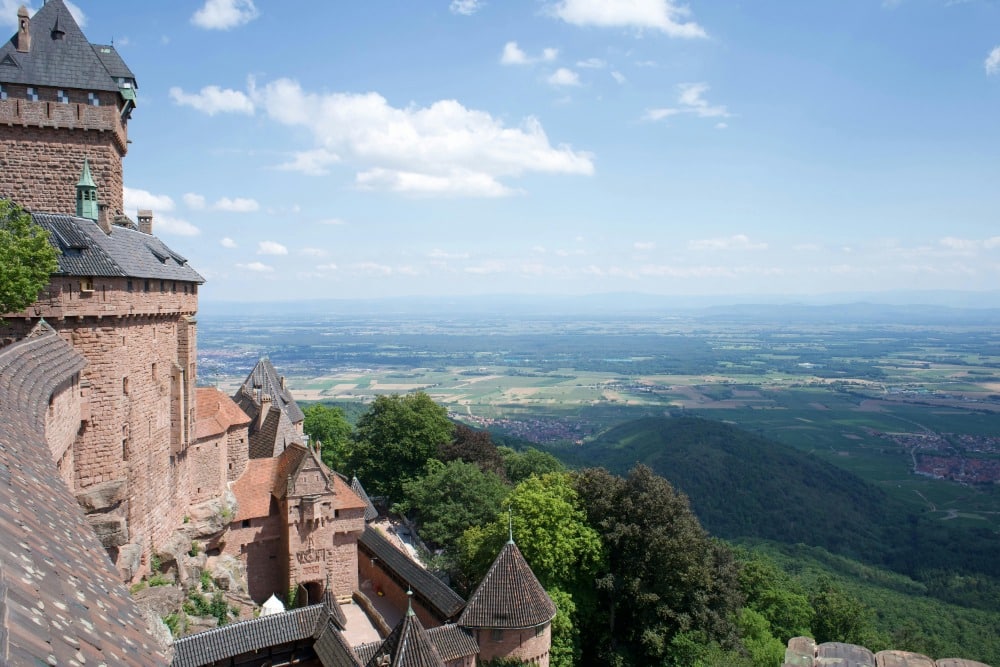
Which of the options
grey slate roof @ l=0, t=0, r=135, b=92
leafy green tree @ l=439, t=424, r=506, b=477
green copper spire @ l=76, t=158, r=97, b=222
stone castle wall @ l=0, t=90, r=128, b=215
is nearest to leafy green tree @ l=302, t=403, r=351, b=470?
leafy green tree @ l=439, t=424, r=506, b=477

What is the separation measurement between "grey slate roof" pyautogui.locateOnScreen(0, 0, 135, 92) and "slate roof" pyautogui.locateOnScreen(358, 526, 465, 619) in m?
20.5

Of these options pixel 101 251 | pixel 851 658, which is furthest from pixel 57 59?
pixel 851 658

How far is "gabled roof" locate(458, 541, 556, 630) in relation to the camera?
22.2 meters

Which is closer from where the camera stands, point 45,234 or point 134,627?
point 134,627

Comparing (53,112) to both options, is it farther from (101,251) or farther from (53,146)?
(101,251)

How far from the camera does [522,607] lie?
73.6 ft

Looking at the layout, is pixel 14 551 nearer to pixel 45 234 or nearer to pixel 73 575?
pixel 73 575

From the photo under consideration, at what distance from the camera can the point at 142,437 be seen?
19.3 meters

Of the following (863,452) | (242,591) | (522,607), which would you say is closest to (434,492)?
(242,591)

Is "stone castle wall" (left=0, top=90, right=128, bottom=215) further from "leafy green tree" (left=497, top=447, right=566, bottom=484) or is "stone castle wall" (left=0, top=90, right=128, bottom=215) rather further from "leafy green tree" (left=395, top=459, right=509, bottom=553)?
"leafy green tree" (left=497, top=447, right=566, bottom=484)

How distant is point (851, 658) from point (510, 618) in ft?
34.1

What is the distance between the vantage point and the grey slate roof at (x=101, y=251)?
16.6m

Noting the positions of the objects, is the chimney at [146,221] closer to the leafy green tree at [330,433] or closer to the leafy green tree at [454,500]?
the leafy green tree at [454,500]

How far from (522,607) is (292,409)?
25395 mm
